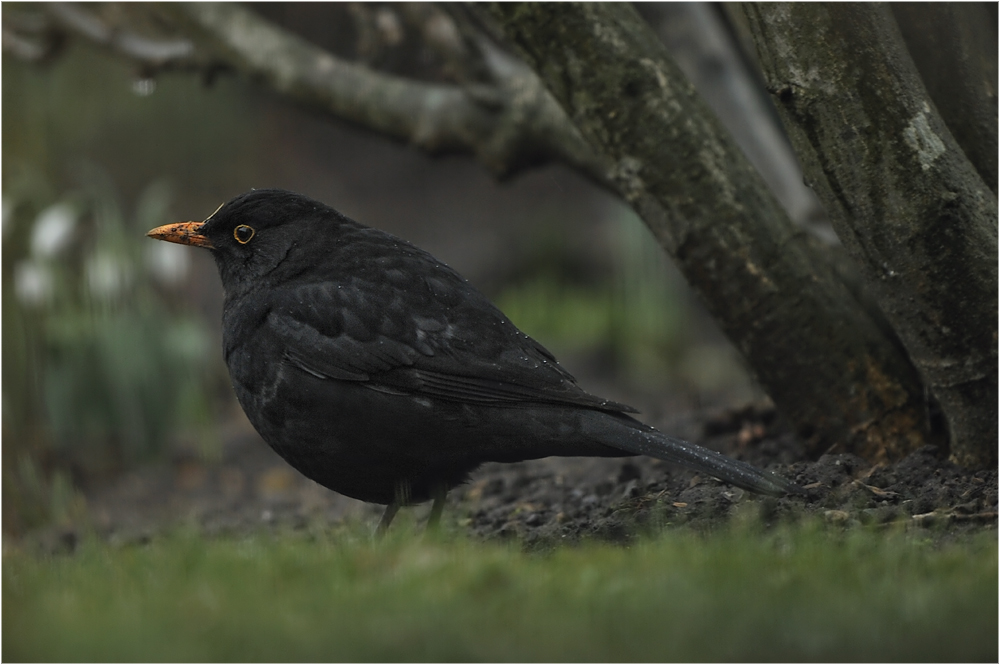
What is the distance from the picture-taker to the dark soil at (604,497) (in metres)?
3.28

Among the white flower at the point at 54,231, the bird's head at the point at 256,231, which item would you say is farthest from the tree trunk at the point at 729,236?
the white flower at the point at 54,231

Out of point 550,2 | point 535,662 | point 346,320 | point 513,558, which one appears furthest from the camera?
point 550,2

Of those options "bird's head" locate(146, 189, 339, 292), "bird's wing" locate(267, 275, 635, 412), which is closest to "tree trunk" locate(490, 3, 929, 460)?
"bird's wing" locate(267, 275, 635, 412)

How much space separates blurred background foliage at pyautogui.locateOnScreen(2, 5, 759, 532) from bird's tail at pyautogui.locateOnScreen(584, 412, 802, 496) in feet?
6.19

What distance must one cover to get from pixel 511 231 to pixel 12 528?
6627 millimetres

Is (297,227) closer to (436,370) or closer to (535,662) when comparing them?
(436,370)

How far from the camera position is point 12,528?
6191mm

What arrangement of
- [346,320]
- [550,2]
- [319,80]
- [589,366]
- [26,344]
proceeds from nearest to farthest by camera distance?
[346,320] < [550,2] < [319,80] < [26,344] < [589,366]

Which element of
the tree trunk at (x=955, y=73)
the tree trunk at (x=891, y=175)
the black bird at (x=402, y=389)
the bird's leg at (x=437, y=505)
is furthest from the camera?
the tree trunk at (x=955, y=73)

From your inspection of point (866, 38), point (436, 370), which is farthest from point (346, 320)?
point (866, 38)

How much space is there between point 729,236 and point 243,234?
5.87ft

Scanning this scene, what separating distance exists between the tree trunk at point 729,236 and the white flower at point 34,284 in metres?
3.98

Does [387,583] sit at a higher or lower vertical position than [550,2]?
lower

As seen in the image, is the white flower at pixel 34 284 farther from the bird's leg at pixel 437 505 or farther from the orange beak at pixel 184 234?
the bird's leg at pixel 437 505
